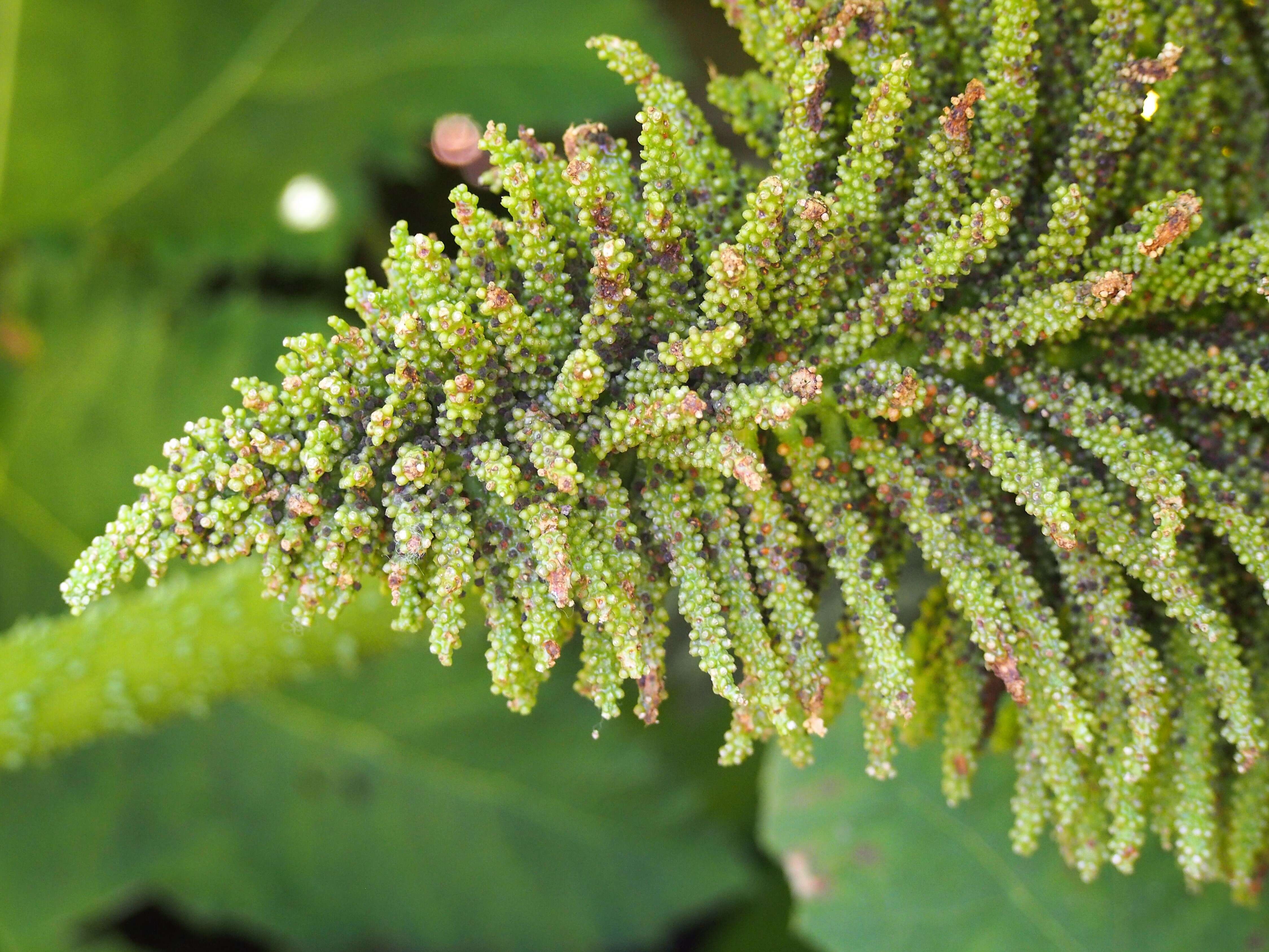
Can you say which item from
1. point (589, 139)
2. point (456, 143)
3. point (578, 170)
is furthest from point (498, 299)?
point (456, 143)

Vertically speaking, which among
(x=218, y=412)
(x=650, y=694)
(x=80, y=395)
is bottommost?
(x=650, y=694)

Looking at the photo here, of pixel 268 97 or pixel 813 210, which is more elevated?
pixel 268 97

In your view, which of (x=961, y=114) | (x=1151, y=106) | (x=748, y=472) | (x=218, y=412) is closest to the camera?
(x=748, y=472)

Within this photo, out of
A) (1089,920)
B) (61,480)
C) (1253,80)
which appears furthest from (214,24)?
(1089,920)

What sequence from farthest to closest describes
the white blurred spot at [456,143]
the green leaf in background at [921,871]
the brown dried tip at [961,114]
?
the white blurred spot at [456,143] → the green leaf in background at [921,871] → the brown dried tip at [961,114]

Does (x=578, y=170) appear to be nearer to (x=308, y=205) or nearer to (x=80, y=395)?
(x=308, y=205)

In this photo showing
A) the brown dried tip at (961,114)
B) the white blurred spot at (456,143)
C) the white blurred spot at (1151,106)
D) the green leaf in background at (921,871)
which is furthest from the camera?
the white blurred spot at (456,143)

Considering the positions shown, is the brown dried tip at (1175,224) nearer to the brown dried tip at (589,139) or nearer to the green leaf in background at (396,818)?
the brown dried tip at (589,139)

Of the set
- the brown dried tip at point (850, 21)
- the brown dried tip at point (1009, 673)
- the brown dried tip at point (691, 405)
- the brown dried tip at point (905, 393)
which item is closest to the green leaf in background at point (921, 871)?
the brown dried tip at point (1009, 673)
